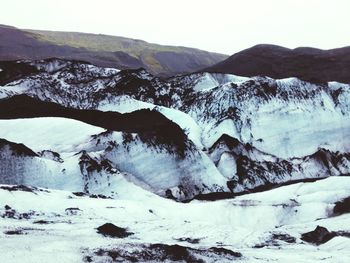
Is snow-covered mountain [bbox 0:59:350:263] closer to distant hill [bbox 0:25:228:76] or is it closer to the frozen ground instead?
the frozen ground

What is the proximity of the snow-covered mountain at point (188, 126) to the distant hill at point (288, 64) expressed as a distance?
23266 millimetres

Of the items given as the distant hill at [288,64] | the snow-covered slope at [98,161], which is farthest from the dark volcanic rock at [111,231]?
the distant hill at [288,64]

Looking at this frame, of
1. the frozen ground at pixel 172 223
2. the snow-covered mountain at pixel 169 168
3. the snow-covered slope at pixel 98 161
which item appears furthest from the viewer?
the snow-covered slope at pixel 98 161

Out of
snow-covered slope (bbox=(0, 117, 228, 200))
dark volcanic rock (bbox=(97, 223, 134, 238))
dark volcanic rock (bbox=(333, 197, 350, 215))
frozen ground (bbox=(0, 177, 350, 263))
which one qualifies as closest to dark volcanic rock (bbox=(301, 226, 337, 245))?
frozen ground (bbox=(0, 177, 350, 263))

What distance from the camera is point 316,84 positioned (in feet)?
136

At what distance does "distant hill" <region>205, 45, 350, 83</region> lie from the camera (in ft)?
213

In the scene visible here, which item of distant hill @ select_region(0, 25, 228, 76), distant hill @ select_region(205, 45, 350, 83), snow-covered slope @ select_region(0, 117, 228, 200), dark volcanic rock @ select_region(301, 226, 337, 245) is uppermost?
distant hill @ select_region(0, 25, 228, 76)

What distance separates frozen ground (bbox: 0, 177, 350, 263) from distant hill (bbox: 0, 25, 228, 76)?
8363 cm

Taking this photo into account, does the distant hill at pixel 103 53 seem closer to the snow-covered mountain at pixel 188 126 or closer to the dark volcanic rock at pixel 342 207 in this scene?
the snow-covered mountain at pixel 188 126

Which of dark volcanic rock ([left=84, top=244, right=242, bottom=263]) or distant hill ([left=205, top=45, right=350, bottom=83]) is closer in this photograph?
dark volcanic rock ([left=84, top=244, right=242, bottom=263])

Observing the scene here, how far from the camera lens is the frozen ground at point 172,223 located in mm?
14086

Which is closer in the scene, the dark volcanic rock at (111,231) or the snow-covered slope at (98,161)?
the dark volcanic rock at (111,231)

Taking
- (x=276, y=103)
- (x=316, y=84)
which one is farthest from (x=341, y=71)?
(x=276, y=103)

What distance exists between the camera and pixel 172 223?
19.4m
